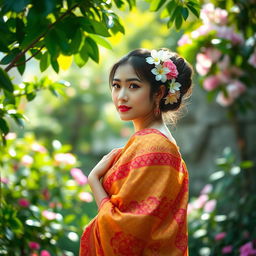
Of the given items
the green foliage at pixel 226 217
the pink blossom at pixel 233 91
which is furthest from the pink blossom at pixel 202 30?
the green foliage at pixel 226 217

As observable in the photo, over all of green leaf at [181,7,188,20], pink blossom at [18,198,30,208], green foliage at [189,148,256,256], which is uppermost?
green leaf at [181,7,188,20]

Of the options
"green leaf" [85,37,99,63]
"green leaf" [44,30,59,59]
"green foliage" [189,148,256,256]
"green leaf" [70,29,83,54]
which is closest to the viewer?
"green leaf" [44,30,59,59]

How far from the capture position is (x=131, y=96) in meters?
1.63

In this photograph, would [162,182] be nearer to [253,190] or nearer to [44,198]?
[44,198]

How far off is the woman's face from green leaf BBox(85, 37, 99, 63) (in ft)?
0.46

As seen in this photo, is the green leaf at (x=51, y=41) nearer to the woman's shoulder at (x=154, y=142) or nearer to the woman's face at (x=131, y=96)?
the woman's face at (x=131, y=96)

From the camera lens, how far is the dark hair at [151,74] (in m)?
1.65

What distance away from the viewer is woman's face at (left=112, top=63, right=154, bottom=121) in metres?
1.63

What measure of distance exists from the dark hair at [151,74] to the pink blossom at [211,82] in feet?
4.67

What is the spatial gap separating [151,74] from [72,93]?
4.54m

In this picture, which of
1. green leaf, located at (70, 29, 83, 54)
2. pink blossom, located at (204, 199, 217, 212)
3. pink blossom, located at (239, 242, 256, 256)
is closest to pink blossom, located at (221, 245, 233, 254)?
pink blossom, located at (239, 242, 256, 256)

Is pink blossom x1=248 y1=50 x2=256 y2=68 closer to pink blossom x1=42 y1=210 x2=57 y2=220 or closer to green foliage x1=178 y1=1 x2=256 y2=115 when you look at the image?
green foliage x1=178 y1=1 x2=256 y2=115

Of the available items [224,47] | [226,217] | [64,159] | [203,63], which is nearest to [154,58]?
[224,47]

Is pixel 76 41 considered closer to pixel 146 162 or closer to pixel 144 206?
pixel 146 162
